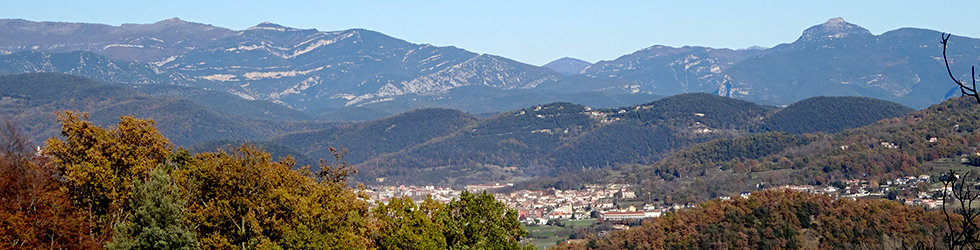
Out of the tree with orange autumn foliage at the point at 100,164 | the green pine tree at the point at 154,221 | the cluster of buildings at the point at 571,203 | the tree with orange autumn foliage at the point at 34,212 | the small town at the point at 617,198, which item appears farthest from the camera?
the cluster of buildings at the point at 571,203

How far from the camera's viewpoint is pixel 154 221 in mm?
28188

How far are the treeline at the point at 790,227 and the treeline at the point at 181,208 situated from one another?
3033 cm

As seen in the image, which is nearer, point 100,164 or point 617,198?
point 100,164

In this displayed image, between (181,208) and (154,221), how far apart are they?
6.08 feet

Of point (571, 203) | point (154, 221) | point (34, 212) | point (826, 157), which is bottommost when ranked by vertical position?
point (571, 203)

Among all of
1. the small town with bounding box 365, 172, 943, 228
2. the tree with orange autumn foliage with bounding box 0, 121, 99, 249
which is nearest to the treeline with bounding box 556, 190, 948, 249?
the small town with bounding box 365, 172, 943, 228

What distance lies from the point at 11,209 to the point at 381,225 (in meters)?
11.1

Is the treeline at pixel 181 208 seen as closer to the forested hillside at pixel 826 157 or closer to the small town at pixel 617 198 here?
the small town at pixel 617 198

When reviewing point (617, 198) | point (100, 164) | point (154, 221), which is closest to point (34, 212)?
point (100, 164)

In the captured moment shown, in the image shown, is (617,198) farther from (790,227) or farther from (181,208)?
(181,208)

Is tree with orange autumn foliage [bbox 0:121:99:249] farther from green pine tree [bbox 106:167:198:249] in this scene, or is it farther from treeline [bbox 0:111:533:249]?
green pine tree [bbox 106:167:198:249]

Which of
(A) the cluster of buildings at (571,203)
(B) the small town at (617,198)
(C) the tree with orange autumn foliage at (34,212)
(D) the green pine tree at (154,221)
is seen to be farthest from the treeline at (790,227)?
(A) the cluster of buildings at (571,203)

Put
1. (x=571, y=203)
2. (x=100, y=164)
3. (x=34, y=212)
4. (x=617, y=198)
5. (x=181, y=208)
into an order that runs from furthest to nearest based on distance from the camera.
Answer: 1. (x=617, y=198)
2. (x=571, y=203)
3. (x=100, y=164)
4. (x=181, y=208)
5. (x=34, y=212)

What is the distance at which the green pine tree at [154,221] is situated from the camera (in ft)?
92.2
